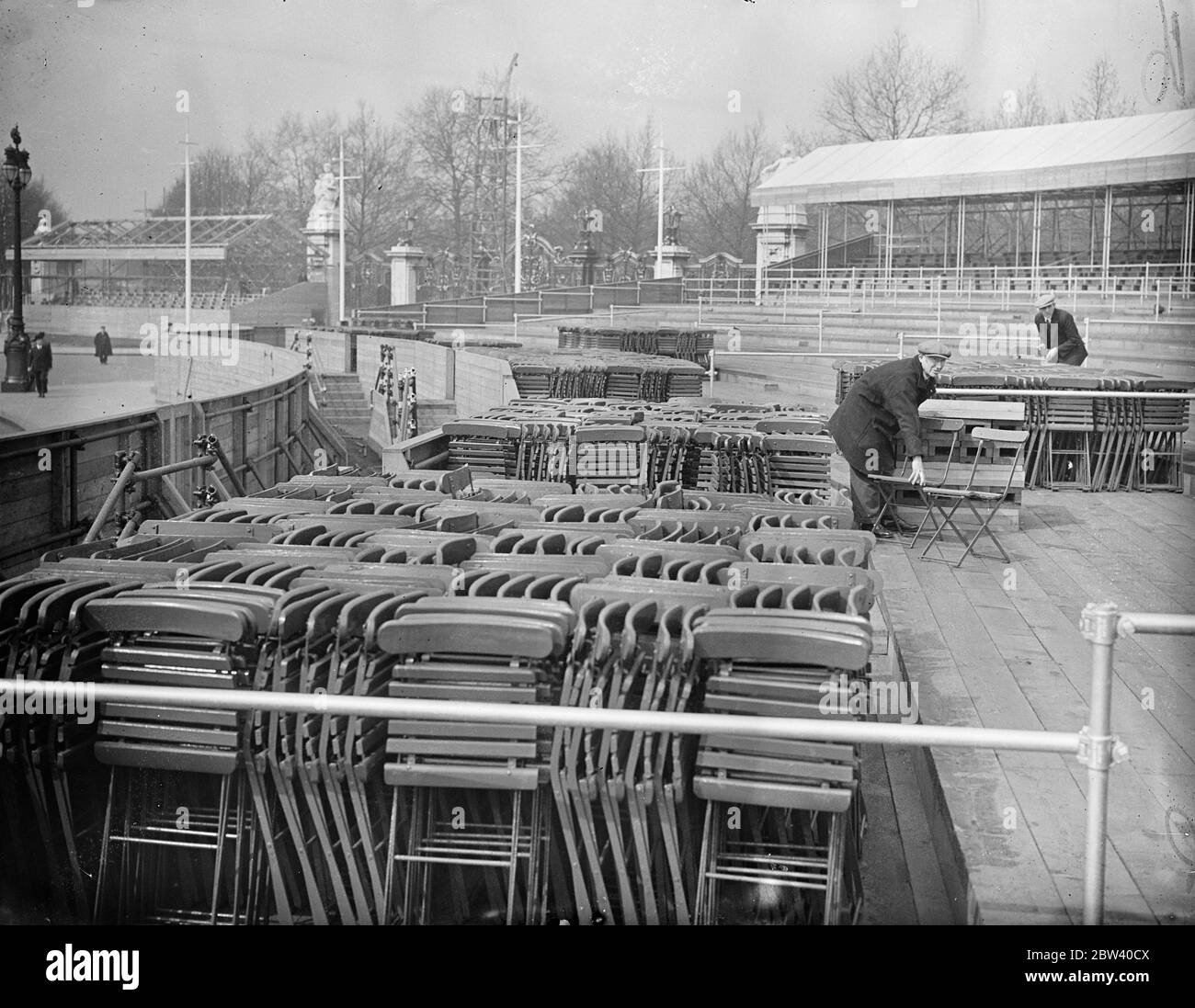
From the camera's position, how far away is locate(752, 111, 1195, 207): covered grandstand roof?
97.9 feet

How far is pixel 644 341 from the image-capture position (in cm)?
2427

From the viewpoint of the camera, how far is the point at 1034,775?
470 cm

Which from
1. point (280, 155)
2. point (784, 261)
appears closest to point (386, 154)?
point (280, 155)

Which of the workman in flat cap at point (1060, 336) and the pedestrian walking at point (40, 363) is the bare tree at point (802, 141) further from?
the workman in flat cap at point (1060, 336)

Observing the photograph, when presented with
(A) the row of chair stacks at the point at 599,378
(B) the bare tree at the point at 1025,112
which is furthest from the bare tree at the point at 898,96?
(A) the row of chair stacks at the point at 599,378

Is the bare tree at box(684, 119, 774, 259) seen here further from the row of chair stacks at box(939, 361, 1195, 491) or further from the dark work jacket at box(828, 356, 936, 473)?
the dark work jacket at box(828, 356, 936, 473)

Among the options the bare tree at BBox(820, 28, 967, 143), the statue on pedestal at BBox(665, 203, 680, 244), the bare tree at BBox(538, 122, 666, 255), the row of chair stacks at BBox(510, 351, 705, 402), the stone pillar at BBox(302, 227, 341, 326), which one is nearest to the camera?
the row of chair stacks at BBox(510, 351, 705, 402)

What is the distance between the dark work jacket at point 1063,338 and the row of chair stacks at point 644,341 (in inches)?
373

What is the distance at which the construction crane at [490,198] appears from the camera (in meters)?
31.4

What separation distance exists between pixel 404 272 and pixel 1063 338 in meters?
29.9

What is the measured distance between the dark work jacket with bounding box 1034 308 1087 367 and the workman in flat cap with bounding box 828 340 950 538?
5209mm

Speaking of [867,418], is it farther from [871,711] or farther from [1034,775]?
[871,711]

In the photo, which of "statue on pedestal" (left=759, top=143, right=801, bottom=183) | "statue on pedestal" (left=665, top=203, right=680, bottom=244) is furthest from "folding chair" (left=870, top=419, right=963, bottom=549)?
"statue on pedestal" (left=665, top=203, right=680, bottom=244)
